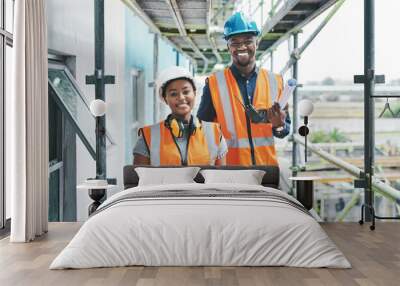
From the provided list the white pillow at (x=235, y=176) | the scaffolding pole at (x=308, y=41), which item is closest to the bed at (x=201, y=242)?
the white pillow at (x=235, y=176)

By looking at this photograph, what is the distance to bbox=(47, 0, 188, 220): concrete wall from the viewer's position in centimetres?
715

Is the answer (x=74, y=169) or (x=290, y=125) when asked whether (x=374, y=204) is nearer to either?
(x=290, y=125)

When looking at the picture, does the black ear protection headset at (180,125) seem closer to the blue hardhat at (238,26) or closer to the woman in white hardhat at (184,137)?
the woman in white hardhat at (184,137)

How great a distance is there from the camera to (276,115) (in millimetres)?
7090

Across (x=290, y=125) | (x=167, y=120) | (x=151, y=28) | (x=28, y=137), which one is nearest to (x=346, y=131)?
(x=290, y=125)

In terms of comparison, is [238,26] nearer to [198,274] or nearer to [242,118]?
[242,118]

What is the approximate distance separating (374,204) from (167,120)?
8.01 ft

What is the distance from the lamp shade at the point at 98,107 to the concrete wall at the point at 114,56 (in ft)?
0.62

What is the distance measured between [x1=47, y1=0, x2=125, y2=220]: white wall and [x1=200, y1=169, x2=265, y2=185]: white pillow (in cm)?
105

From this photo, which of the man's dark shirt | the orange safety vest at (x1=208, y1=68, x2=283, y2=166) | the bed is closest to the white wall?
the man's dark shirt

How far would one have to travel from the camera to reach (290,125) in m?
7.10

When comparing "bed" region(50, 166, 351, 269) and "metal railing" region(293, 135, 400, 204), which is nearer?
"bed" region(50, 166, 351, 269)

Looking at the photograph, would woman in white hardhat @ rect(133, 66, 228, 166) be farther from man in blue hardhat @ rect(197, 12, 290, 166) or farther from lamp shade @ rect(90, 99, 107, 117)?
lamp shade @ rect(90, 99, 107, 117)

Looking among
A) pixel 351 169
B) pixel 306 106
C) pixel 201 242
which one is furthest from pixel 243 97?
pixel 201 242
